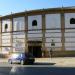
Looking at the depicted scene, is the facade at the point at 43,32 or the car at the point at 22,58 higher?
the facade at the point at 43,32

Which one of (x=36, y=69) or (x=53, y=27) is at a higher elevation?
(x=53, y=27)

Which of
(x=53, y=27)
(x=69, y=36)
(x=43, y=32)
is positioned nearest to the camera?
(x=69, y=36)

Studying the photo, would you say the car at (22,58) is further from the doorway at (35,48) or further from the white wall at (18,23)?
the white wall at (18,23)

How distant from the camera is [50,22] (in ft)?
189

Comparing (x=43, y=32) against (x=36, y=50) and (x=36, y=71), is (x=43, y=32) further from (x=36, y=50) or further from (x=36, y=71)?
(x=36, y=71)

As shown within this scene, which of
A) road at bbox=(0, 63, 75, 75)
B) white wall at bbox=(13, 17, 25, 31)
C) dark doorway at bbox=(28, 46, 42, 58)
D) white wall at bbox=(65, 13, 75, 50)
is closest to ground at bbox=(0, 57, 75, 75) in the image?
road at bbox=(0, 63, 75, 75)

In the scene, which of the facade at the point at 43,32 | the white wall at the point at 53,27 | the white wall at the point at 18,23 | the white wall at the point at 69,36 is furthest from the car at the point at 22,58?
the white wall at the point at 18,23

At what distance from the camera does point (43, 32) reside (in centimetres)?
5800

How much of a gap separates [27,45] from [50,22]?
5.81 m

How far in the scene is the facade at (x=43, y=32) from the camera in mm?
56500

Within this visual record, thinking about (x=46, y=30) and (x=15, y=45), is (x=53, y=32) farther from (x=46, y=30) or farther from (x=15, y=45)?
(x=15, y=45)

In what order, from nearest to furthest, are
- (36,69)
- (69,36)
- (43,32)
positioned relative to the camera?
1. (36,69)
2. (69,36)
3. (43,32)

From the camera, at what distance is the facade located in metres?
56.5

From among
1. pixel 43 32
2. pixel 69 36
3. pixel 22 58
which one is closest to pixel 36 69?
pixel 22 58
